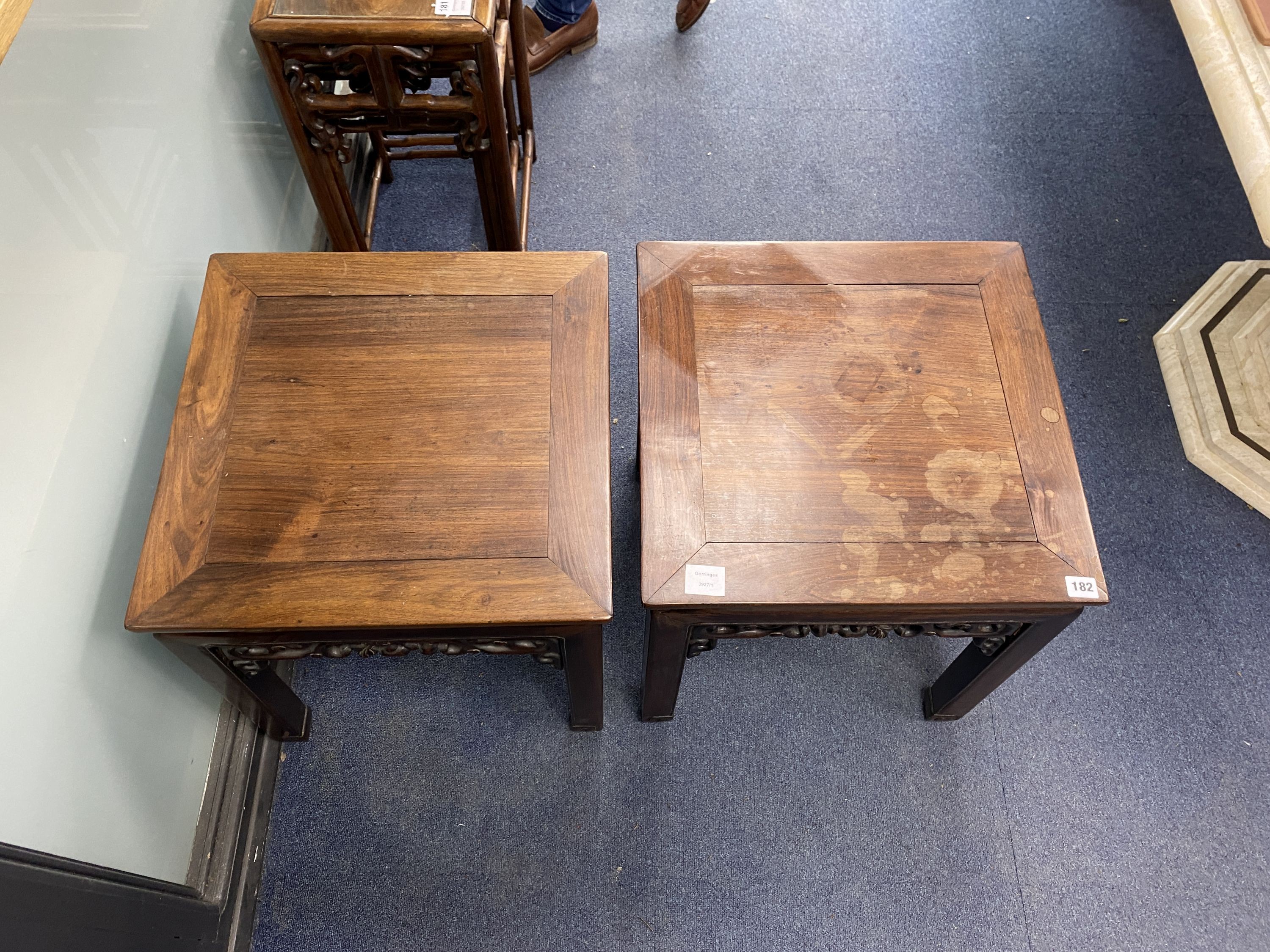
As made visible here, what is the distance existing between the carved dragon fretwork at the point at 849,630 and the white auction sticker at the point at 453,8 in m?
0.91

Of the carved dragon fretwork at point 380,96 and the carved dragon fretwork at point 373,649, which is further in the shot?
the carved dragon fretwork at point 380,96

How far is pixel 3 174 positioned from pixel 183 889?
0.88 meters

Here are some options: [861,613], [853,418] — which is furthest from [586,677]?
[853,418]

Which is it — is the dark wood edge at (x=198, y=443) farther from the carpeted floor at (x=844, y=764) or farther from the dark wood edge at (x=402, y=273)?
the carpeted floor at (x=844, y=764)

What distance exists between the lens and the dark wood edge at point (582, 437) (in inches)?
37.5

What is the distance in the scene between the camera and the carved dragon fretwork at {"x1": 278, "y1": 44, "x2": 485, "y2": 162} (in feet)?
4.00

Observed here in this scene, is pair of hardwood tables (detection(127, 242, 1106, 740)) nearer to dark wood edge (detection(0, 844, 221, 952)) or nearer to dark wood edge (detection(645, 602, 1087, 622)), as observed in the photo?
dark wood edge (detection(645, 602, 1087, 622))

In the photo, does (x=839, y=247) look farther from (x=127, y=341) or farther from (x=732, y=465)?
(x=127, y=341)

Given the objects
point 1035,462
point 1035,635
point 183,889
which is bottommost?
point 183,889

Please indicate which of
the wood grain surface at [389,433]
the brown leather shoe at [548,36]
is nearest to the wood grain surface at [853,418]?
the wood grain surface at [389,433]

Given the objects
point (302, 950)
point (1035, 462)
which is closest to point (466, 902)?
point (302, 950)

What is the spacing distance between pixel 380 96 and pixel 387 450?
2.00 ft

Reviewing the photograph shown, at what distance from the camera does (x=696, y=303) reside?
44.6 inches

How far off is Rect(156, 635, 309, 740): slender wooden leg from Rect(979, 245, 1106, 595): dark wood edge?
0.99m
